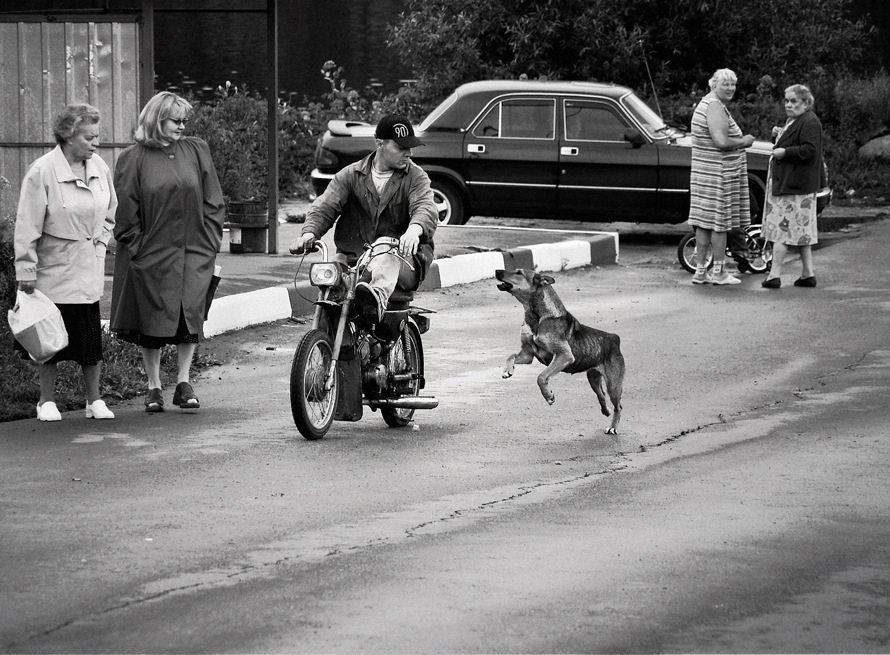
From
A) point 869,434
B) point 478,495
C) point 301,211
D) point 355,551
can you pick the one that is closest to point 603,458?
point 478,495

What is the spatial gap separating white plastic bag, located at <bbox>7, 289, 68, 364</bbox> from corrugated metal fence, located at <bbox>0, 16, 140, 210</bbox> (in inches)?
206

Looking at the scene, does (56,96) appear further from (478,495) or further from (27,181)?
(478,495)

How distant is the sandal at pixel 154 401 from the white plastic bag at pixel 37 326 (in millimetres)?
652

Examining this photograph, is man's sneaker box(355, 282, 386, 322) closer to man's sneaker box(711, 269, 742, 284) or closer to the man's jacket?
the man's jacket

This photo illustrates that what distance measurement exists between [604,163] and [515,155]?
104cm

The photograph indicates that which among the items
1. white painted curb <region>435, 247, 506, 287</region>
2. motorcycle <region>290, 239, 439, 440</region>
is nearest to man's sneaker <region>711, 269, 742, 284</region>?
white painted curb <region>435, 247, 506, 287</region>

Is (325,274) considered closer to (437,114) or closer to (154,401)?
(154,401)

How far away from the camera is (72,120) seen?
7.96 meters

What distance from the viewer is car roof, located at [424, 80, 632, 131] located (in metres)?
17.2

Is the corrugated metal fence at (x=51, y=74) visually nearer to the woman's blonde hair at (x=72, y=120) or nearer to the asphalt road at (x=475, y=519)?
the asphalt road at (x=475, y=519)


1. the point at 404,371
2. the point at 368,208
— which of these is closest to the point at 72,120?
the point at 368,208

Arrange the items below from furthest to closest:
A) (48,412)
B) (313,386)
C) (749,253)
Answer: (749,253), (48,412), (313,386)

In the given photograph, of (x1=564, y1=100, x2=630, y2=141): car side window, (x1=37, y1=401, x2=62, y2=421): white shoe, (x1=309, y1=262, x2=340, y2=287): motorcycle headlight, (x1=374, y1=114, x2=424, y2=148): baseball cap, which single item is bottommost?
(x1=37, y1=401, x2=62, y2=421): white shoe

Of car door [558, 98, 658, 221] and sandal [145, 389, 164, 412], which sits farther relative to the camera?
car door [558, 98, 658, 221]
